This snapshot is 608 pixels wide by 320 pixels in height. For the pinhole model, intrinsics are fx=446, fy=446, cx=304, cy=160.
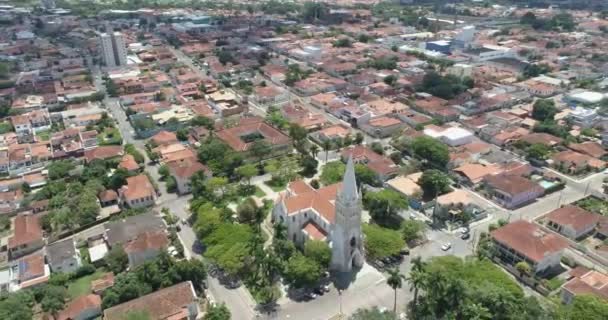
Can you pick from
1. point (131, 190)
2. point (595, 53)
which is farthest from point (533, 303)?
point (595, 53)

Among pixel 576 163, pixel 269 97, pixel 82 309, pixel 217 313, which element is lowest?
pixel 82 309

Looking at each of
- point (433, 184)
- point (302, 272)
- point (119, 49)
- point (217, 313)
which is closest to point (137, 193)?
point (217, 313)

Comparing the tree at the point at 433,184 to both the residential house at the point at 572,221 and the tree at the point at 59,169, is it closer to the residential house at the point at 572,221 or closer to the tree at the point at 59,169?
the residential house at the point at 572,221

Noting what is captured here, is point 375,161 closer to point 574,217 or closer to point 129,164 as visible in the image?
point 574,217

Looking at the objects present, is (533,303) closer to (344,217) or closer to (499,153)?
(344,217)

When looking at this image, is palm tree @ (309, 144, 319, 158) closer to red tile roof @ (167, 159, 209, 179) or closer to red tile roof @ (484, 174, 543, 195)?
red tile roof @ (167, 159, 209, 179)
